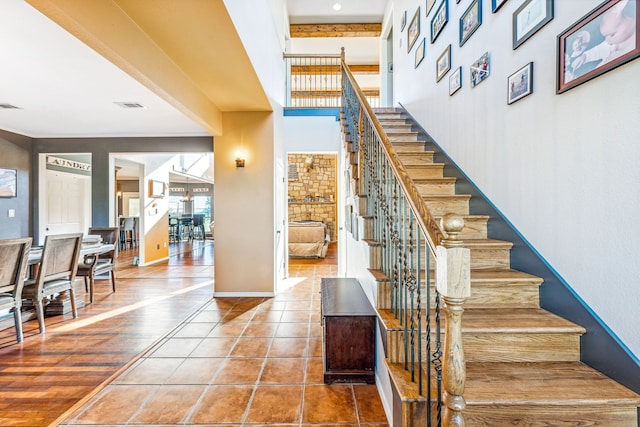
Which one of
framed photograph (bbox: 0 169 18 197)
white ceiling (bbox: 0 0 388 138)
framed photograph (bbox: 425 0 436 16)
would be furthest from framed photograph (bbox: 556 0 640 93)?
framed photograph (bbox: 0 169 18 197)

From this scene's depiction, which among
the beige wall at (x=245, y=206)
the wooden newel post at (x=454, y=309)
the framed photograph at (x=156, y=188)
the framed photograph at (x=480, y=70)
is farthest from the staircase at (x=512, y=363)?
the framed photograph at (x=156, y=188)

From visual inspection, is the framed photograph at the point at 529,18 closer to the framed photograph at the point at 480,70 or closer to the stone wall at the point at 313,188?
the framed photograph at the point at 480,70

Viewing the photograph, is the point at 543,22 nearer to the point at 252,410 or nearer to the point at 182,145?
the point at 252,410

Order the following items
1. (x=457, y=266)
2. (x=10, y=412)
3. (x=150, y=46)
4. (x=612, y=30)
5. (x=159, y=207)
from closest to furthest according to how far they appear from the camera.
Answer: (x=457, y=266), (x=612, y=30), (x=10, y=412), (x=150, y=46), (x=159, y=207)

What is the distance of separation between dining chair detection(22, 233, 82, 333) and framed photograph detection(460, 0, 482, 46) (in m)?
4.60

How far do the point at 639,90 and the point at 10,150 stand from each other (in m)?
7.40

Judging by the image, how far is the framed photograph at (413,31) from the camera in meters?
4.40

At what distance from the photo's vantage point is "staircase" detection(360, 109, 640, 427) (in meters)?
1.31

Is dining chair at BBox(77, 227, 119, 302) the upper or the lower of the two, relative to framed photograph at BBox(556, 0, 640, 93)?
lower

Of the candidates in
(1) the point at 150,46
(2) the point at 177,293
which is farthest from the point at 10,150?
(1) the point at 150,46

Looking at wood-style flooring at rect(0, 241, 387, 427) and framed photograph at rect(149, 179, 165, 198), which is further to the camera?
framed photograph at rect(149, 179, 165, 198)

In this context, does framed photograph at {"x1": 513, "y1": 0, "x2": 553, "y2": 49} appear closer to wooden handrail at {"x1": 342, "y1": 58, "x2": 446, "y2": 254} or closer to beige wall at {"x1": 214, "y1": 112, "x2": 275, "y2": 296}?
wooden handrail at {"x1": 342, "y1": 58, "x2": 446, "y2": 254}

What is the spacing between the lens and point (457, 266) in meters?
1.02

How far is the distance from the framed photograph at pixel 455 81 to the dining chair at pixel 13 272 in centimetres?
431
